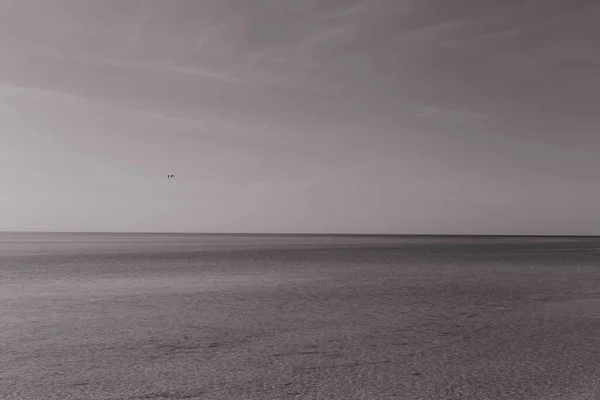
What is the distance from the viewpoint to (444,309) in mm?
14039

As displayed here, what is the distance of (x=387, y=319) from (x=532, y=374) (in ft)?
16.6

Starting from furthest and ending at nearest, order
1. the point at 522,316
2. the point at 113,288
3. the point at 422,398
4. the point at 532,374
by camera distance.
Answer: the point at 113,288 → the point at 522,316 → the point at 532,374 → the point at 422,398

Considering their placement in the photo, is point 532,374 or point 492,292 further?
point 492,292

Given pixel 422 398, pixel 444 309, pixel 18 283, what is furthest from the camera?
pixel 18 283

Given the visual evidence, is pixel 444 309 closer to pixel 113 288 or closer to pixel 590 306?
pixel 590 306

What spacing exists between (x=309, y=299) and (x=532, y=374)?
9.37m

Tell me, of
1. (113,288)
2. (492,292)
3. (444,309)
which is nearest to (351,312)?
(444,309)

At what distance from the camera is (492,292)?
18359 mm

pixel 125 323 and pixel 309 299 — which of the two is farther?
pixel 309 299

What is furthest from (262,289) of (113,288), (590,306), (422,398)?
(422,398)

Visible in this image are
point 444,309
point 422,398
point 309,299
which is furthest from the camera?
point 309,299

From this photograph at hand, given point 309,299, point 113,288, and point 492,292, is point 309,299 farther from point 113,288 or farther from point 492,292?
Result: point 113,288

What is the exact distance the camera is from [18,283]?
2166cm

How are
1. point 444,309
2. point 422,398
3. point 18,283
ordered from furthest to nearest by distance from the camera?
point 18,283, point 444,309, point 422,398
